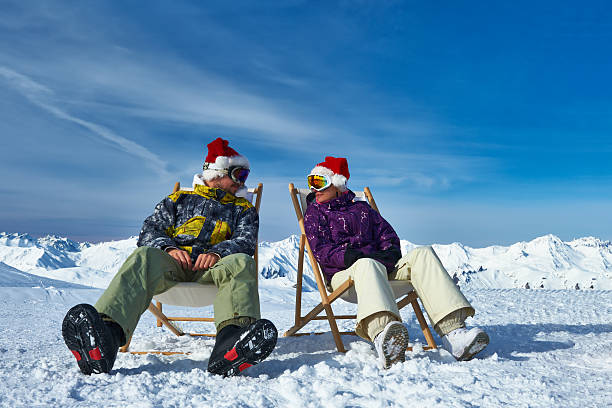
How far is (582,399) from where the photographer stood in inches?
84.1

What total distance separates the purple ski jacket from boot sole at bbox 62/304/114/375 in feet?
Answer: 5.26

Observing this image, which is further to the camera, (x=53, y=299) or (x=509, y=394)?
(x=53, y=299)

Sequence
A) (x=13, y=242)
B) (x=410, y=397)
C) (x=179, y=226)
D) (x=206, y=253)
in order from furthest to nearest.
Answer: (x=13, y=242) → (x=179, y=226) → (x=206, y=253) → (x=410, y=397)

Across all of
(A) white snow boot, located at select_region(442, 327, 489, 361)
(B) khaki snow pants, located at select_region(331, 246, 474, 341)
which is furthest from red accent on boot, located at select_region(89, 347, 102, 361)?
(A) white snow boot, located at select_region(442, 327, 489, 361)

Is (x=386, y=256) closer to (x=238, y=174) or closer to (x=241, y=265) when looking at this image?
(x=241, y=265)

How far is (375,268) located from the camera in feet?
9.43

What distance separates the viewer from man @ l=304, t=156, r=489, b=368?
2682 mm

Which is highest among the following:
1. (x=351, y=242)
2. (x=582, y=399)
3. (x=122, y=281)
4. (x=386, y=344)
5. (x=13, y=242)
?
(x=13, y=242)

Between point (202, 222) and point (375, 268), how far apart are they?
133 centimetres

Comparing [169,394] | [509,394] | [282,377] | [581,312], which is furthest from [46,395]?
[581,312]

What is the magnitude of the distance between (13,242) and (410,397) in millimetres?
225071

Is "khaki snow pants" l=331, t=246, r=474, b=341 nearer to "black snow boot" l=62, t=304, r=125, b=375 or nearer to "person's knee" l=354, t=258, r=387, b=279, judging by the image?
"person's knee" l=354, t=258, r=387, b=279

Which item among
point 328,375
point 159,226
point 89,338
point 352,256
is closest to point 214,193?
point 159,226

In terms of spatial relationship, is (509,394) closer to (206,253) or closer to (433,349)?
(433,349)
